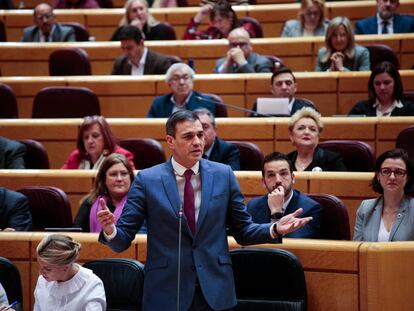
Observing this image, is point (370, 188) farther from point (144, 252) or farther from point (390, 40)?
point (390, 40)

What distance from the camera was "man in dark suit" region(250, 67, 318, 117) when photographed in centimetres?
483

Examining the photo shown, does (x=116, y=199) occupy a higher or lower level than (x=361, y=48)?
lower

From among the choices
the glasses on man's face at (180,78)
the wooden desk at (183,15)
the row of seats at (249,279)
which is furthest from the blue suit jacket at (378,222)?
the wooden desk at (183,15)

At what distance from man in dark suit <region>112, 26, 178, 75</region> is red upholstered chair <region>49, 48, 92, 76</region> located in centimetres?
22

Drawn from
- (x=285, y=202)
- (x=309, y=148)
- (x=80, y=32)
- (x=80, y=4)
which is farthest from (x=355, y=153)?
(x=80, y=4)

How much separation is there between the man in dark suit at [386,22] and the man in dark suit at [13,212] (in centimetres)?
301

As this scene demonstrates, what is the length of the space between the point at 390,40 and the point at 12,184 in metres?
2.57

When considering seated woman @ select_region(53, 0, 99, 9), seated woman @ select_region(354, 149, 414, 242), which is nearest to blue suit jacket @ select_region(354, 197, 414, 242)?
seated woman @ select_region(354, 149, 414, 242)

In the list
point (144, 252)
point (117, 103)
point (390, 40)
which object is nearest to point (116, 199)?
point (144, 252)

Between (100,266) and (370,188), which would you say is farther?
(370,188)

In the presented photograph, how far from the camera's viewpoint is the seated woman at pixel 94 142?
4.41 meters

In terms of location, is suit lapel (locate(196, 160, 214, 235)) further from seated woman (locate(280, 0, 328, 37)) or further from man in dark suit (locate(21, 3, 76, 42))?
man in dark suit (locate(21, 3, 76, 42))

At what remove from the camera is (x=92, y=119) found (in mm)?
4449

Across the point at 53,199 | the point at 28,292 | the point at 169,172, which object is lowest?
the point at 28,292
